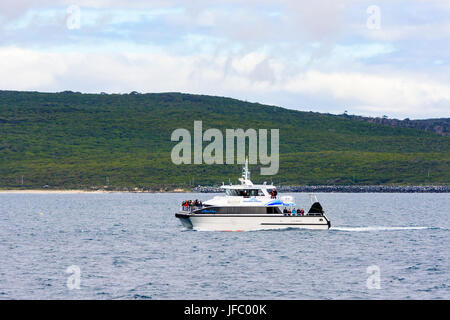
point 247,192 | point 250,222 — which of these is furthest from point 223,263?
point 247,192

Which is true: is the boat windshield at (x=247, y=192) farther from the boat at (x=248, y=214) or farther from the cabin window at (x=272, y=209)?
the cabin window at (x=272, y=209)

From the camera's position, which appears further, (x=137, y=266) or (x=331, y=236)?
(x=331, y=236)

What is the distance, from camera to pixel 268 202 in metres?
68.4

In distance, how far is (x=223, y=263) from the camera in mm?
52375

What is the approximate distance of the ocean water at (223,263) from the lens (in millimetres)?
42531

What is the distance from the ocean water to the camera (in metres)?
42.5

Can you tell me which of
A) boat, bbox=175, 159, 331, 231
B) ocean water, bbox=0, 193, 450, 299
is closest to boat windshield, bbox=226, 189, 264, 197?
boat, bbox=175, 159, 331, 231

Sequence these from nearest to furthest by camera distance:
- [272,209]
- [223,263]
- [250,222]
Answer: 1. [223,263]
2. [250,222]
3. [272,209]

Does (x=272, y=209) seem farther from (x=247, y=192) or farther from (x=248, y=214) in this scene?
(x=247, y=192)

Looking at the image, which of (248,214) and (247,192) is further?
(247,192)

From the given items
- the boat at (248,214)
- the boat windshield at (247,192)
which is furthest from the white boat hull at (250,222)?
the boat windshield at (247,192)
